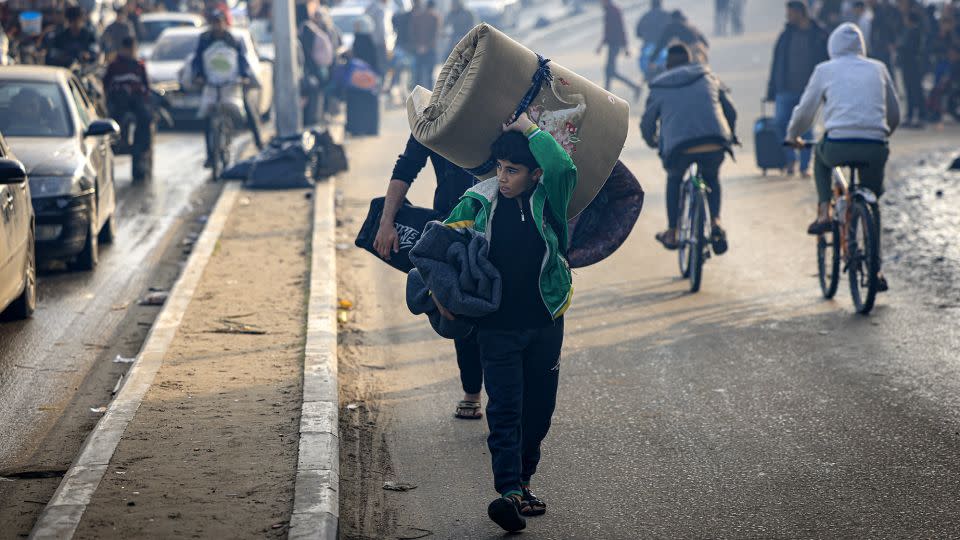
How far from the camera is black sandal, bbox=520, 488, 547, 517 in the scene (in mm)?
5672

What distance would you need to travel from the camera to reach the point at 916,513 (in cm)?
564

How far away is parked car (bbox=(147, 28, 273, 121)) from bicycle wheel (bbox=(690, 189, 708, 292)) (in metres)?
12.0

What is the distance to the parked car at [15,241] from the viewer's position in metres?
8.10

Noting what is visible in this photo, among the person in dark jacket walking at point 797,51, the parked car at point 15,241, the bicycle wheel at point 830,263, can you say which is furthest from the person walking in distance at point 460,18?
the parked car at point 15,241

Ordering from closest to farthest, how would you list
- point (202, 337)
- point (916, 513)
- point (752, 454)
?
point (916, 513)
point (752, 454)
point (202, 337)

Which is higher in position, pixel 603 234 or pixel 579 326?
pixel 603 234

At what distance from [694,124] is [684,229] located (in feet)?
2.76

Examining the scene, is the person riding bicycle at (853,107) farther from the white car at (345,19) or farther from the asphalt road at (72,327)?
the white car at (345,19)

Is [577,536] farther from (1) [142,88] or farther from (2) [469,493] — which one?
(1) [142,88]

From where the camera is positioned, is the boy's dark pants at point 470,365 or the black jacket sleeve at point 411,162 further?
the boy's dark pants at point 470,365

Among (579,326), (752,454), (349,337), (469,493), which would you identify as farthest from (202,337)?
(752,454)

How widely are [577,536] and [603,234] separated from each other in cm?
138

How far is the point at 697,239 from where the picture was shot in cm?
1023

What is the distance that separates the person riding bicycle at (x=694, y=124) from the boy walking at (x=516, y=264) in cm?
507
